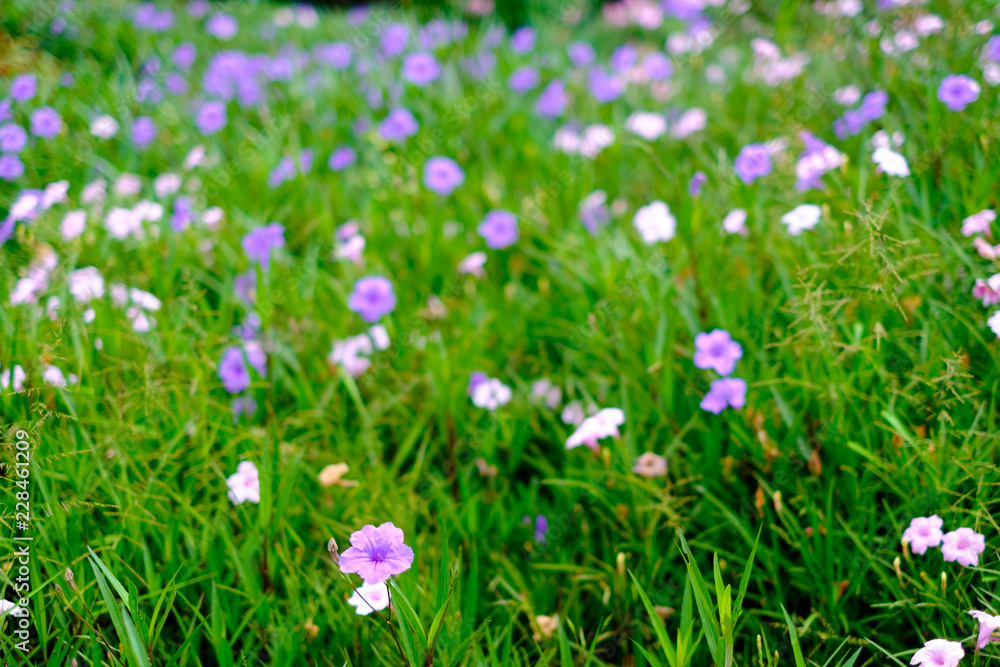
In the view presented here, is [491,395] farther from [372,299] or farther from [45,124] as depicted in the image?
[45,124]

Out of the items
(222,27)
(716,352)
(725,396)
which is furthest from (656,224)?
(222,27)

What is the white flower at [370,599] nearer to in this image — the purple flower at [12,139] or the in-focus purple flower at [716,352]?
the in-focus purple flower at [716,352]

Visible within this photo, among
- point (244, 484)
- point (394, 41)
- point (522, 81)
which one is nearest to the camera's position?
point (244, 484)

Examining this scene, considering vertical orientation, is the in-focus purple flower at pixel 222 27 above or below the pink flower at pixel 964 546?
above

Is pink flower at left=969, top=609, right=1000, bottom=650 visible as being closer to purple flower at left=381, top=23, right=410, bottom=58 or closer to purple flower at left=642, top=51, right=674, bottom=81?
purple flower at left=642, top=51, right=674, bottom=81

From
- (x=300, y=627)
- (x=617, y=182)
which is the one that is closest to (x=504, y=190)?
(x=617, y=182)

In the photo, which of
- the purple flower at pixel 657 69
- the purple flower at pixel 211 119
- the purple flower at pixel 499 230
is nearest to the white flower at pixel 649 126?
the purple flower at pixel 657 69

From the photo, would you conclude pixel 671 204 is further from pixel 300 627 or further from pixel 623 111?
pixel 300 627
